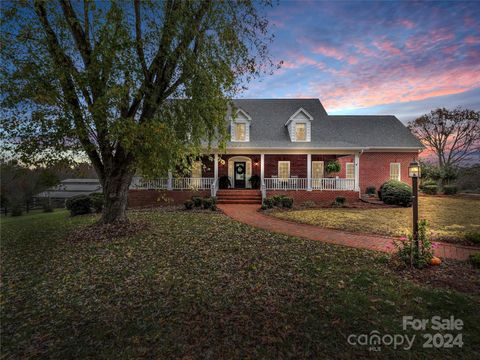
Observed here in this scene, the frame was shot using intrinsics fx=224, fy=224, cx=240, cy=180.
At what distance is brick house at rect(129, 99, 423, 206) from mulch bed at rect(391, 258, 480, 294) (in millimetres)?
10011

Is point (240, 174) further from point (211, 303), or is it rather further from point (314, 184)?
point (211, 303)

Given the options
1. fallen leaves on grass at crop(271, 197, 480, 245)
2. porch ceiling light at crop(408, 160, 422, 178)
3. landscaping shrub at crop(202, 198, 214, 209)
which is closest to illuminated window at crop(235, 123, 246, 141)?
landscaping shrub at crop(202, 198, 214, 209)

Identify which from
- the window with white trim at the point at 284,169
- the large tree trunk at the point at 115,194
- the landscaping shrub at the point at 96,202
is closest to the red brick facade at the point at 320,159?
the window with white trim at the point at 284,169

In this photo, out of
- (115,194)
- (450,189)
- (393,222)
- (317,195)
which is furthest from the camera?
(450,189)

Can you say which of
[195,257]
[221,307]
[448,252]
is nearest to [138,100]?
[195,257]

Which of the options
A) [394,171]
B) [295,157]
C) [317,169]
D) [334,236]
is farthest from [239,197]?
[394,171]

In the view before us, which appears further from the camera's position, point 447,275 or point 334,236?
point 334,236

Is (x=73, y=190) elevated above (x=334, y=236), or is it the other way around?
(x=73, y=190)

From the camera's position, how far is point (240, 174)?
58.9 feet

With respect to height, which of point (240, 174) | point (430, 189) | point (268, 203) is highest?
point (240, 174)

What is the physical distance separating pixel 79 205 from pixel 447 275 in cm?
1483

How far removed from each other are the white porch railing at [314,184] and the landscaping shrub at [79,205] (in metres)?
10.7

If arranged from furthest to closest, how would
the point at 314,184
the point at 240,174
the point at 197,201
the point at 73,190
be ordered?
the point at 73,190 → the point at 240,174 → the point at 314,184 → the point at 197,201

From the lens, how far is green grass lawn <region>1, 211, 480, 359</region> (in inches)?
109
